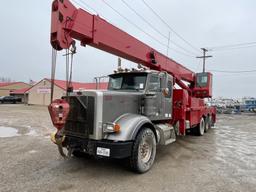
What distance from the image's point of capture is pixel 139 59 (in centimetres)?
657

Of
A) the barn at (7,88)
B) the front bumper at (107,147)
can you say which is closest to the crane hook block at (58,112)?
the front bumper at (107,147)

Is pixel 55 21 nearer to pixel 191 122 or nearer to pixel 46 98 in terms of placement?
pixel 191 122

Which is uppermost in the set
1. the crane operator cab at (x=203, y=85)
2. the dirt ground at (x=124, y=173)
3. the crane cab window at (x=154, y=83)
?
the crane operator cab at (x=203, y=85)

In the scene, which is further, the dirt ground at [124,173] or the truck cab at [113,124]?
the truck cab at [113,124]

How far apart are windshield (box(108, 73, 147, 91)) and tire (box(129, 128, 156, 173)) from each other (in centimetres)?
132

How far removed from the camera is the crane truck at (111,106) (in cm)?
419

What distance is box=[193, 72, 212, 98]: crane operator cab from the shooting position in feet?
34.6

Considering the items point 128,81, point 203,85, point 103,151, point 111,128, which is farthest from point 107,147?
point 203,85

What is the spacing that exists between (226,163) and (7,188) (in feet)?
16.7

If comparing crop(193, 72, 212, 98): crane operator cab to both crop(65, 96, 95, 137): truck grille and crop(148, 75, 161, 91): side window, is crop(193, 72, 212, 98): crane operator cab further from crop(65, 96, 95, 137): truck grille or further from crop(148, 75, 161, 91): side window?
crop(65, 96, 95, 137): truck grille

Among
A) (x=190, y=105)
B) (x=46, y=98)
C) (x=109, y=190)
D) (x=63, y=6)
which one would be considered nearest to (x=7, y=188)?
(x=109, y=190)

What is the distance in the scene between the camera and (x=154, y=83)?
5.82 metres

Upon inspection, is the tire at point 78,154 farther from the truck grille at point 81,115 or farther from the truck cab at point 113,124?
the truck grille at point 81,115

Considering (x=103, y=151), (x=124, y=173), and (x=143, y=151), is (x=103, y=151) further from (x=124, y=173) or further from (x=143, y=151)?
(x=143, y=151)
